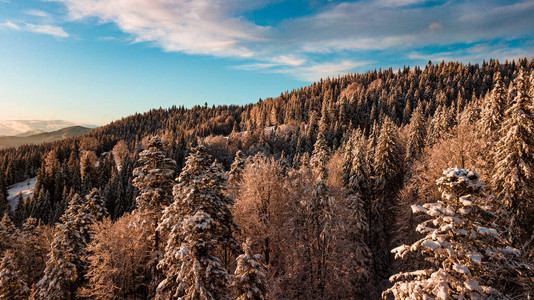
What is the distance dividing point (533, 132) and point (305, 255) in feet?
63.8

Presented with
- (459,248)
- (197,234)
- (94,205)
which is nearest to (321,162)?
(197,234)

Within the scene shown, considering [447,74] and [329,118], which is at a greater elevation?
[447,74]

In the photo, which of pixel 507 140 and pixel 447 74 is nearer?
pixel 507 140

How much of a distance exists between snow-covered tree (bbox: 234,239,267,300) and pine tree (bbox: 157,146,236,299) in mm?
1265

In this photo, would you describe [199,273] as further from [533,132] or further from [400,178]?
[400,178]

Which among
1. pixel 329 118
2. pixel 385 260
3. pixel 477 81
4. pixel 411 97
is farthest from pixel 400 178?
pixel 477 81

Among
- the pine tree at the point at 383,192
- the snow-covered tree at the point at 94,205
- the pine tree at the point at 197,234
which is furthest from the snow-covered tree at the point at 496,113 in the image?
the snow-covered tree at the point at 94,205

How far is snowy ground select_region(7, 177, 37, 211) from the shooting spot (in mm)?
96588

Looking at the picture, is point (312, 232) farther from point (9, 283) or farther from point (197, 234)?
point (9, 283)

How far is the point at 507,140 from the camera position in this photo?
18.9 meters

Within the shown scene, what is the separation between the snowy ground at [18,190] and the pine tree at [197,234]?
114 meters

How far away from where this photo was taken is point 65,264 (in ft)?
71.2

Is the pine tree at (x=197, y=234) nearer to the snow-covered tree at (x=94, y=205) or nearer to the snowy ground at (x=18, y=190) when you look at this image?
the snow-covered tree at (x=94, y=205)

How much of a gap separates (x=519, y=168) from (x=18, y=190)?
152 m
